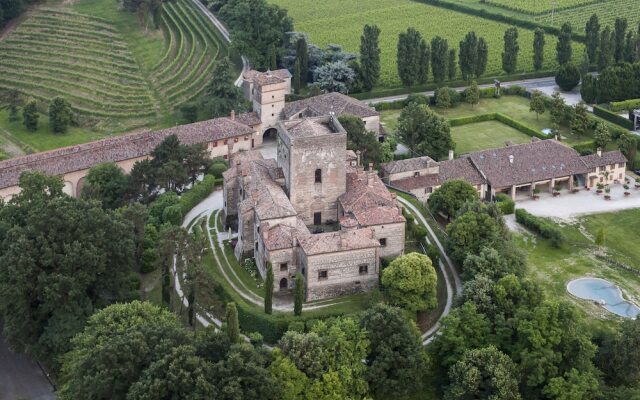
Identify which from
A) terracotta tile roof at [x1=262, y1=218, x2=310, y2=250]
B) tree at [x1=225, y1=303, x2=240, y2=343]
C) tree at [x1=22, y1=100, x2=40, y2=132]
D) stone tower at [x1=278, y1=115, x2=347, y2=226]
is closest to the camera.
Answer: tree at [x1=225, y1=303, x2=240, y2=343]

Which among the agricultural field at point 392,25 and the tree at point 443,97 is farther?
the agricultural field at point 392,25

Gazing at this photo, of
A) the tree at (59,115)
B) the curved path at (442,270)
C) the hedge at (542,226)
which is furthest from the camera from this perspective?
the tree at (59,115)

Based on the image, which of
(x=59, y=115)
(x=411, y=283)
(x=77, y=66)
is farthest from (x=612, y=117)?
(x=77, y=66)

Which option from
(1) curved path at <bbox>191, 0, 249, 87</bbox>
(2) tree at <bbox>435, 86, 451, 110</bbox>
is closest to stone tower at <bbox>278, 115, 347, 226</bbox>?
(2) tree at <bbox>435, 86, 451, 110</bbox>

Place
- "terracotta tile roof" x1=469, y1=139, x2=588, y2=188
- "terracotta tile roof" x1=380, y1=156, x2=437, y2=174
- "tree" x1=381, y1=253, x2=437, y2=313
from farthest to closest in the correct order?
"terracotta tile roof" x1=469, y1=139, x2=588, y2=188 → "terracotta tile roof" x1=380, y1=156, x2=437, y2=174 → "tree" x1=381, y1=253, x2=437, y2=313

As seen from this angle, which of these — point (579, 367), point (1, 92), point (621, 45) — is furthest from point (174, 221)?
point (621, 45)

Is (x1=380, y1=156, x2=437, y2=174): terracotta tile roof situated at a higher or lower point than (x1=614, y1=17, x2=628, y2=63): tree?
lower

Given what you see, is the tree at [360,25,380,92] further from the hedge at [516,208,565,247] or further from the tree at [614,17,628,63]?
the hedge at [516,208,565,247]

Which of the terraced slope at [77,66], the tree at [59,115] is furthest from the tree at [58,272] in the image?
the terraced slope at [77,66]

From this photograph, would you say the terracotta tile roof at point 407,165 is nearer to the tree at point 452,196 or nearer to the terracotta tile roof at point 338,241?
the tree at point 452,196
